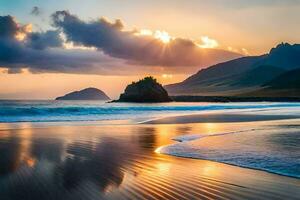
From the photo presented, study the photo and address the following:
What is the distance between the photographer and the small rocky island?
163 m

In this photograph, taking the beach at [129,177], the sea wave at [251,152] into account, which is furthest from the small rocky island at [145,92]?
the beach at [129,177]

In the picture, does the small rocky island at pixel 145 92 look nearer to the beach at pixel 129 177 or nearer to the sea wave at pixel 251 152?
the sea wave at pixel 251 152

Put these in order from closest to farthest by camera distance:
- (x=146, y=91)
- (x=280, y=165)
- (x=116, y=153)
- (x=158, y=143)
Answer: (x=280, y=165), (x=116, y=153), (x=158, y=143), (x=146, y=91)

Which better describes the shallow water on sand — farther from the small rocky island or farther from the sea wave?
the small rocky island

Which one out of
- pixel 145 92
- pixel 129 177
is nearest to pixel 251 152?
pixel 129 177

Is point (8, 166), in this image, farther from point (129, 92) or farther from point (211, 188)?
point (129, 92)

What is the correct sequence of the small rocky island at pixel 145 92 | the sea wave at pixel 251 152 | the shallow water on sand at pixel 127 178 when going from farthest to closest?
the small rocky island at pixel 145 92, the sea wave at pixel 251 152, the shallow water on sand at pixel 127 178

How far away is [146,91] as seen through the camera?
537 ft

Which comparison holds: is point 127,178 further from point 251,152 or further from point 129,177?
point 251,152

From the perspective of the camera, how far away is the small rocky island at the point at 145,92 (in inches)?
6407

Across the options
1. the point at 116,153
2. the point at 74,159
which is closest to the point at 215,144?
the point at 116,153

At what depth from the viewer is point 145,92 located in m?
164

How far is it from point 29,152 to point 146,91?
148221 mm

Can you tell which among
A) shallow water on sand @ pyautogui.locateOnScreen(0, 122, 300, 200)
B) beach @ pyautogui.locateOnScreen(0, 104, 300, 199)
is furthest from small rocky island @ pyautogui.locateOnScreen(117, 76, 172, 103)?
shallow water on sand @ pyautogui.locateOnScreen(0, 122, 300, 200)
